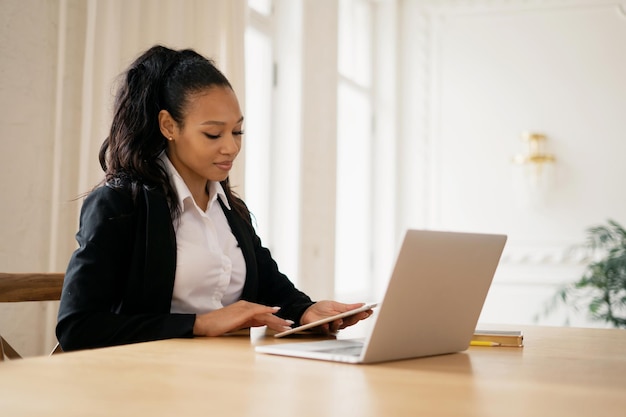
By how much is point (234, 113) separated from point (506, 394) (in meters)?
→ 1.26

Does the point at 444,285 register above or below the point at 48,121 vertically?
below

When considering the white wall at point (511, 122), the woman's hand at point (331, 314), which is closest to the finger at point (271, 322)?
the woman's hand at point (331, 314)

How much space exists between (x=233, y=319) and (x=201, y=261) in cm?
36

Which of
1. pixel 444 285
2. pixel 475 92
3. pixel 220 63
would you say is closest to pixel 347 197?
pixel 475 92

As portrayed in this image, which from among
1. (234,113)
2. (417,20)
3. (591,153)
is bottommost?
(234,113)

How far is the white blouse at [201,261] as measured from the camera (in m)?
1.93

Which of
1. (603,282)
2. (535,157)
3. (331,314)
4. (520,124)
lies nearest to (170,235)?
(331,314)

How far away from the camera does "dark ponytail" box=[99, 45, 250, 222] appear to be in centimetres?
206

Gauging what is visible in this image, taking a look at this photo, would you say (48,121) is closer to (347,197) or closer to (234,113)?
(234,113)

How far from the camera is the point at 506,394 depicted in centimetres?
98

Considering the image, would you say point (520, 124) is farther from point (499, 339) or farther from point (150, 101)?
point (499, 339)

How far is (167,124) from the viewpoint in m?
2.10

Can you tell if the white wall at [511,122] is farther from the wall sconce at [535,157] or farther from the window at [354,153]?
the window at [354,153]

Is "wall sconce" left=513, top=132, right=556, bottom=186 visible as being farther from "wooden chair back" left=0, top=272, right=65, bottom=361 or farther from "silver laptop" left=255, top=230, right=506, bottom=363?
"silver laptop" left=255, top=230, right=506, bottom=363
